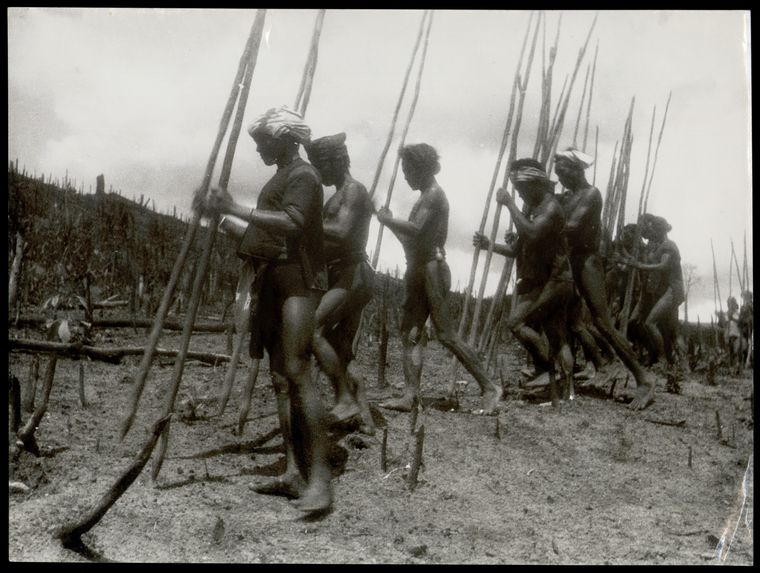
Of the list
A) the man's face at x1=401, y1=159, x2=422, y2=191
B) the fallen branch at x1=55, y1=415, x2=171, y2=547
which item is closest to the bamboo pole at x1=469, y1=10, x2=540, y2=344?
the man's face at x1=401, y1=159, x2=422, y2=191

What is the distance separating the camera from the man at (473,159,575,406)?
5.01m

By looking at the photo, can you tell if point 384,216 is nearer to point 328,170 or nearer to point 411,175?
point 411,175

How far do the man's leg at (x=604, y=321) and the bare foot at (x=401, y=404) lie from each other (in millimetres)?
1512

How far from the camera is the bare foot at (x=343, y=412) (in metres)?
4.04

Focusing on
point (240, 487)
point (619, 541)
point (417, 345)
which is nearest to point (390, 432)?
point (417, 345)

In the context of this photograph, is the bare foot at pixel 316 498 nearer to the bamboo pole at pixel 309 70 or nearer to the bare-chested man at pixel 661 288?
the bamboo pole at pixel 309 70

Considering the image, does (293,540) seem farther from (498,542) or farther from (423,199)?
(423,199)

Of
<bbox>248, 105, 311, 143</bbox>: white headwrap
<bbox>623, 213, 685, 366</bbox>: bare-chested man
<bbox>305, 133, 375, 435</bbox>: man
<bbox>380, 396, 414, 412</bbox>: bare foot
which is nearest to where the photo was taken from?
<bbox>248, 105, 311, 143</bbox>: white headwrap

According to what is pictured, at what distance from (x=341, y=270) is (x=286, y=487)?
123 centimetres

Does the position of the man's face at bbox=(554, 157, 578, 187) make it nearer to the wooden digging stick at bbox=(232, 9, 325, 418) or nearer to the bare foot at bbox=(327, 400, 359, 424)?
the wooden digging stick at bbox=(232, 9, 325, 418)

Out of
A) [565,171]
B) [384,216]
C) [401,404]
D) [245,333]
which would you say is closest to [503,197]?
[565,171]

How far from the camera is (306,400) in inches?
119

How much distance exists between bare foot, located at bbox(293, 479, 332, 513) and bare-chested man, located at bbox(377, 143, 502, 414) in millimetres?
1543

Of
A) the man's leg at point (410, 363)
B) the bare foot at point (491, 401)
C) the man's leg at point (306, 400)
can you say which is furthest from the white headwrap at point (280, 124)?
the bare foot at point (491, 401)
